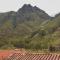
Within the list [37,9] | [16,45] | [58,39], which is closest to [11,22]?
[37,9]

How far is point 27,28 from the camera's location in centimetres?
5988

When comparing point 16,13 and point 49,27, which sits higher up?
point 16,13

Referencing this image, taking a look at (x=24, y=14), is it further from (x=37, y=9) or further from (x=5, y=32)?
(x=5, y=32)

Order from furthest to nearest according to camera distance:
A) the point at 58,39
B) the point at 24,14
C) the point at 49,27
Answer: the point at 24,14 < the point at 49,27 < the point at 58,39

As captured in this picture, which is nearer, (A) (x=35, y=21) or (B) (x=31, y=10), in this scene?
(A) (x=35, y=21)

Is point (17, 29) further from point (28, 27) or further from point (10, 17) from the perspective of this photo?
point (10, 17)

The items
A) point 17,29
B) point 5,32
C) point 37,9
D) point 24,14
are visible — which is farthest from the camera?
point 37,9

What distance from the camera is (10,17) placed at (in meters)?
69.5

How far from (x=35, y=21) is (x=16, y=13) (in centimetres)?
996

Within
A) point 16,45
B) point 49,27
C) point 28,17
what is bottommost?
point 16,45

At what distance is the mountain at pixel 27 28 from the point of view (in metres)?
40.6

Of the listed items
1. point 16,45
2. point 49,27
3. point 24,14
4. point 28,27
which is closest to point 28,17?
point 24,14

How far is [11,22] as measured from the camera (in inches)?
2579

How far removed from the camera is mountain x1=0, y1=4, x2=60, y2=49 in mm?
40625
